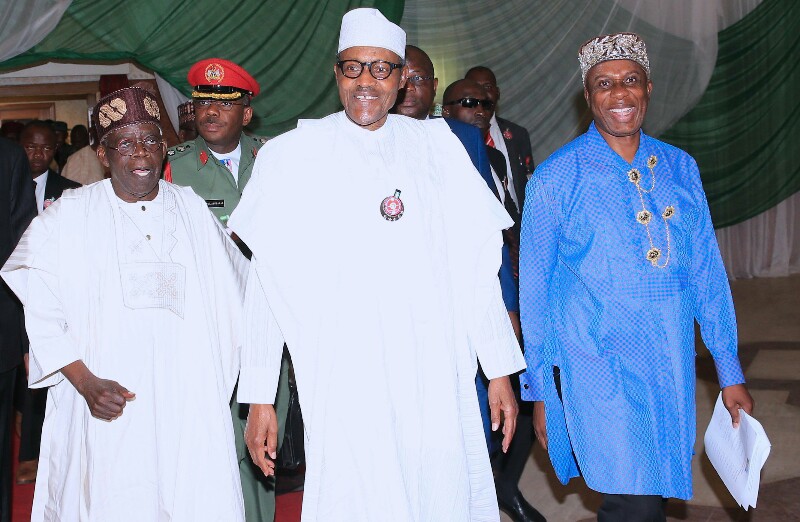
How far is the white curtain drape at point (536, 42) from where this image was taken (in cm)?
924

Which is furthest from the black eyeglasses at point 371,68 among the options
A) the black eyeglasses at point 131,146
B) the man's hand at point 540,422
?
the man's hand at point 540,422

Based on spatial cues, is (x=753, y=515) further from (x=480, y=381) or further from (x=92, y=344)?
(x=92, y=344)

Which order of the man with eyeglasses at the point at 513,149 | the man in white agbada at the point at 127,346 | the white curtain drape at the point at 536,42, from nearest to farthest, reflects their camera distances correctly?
1. the man in white agbada at the point at 127,346
2. the man with eyeglasses at the point at 513,149
3. the white curtain drape at the point at 536,42

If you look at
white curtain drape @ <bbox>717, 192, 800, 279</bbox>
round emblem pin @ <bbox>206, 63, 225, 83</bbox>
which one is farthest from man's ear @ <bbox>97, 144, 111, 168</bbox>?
white curtain drape @ <bbox>717, 192, 800, 279</bbox>

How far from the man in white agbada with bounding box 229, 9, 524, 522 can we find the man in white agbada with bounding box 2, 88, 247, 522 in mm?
718

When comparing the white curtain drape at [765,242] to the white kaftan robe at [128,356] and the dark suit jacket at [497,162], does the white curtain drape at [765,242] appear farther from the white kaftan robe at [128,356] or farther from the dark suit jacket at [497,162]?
the white kaftan robe at [128,356]

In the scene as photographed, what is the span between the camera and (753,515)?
4625mm

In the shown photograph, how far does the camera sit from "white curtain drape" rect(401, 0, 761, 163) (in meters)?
9.24

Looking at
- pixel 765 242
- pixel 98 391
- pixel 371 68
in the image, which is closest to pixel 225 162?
pixel 98 391

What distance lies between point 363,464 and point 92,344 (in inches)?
48.1

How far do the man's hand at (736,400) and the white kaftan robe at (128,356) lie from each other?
182 centimetres

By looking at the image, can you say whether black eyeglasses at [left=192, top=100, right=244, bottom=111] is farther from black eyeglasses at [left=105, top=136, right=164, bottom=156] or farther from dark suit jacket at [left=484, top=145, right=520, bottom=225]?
dark suit jacket at [left=484, top=145, right=520, bottom=225]

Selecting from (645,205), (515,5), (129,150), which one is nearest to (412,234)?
(645,205)

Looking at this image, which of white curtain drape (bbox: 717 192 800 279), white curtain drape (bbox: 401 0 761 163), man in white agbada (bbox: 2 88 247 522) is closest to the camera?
man in white agbada (bbox: 2 88 247 522)
